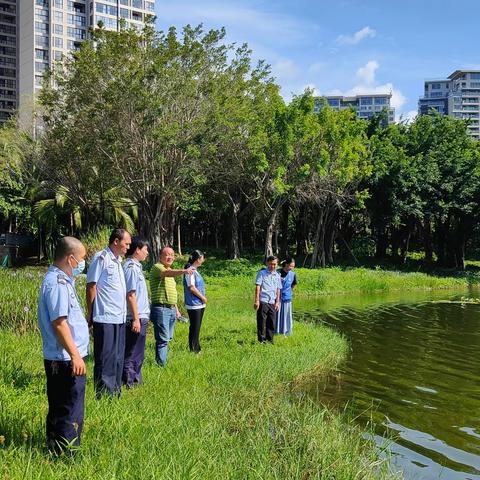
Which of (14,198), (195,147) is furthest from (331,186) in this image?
(14,198)

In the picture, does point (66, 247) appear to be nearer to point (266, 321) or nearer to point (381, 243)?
point (266, 321)

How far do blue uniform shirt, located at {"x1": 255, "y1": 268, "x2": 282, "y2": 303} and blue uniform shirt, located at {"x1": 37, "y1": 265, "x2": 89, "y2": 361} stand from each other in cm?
640

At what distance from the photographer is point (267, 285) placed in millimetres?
11062

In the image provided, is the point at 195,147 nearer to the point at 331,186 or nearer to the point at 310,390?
the point at 331,186

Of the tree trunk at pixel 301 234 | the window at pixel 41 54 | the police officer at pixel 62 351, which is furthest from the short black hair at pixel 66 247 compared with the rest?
the window at pixel 41 54

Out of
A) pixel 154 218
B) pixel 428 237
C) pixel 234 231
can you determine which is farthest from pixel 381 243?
pixel 154 218

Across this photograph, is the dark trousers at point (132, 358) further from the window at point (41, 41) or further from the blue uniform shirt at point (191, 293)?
the window at point (41, 41)

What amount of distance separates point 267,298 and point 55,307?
22.2 ft

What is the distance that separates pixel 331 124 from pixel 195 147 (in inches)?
357

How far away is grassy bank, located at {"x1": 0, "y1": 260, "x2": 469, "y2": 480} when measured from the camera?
4469 millimetres

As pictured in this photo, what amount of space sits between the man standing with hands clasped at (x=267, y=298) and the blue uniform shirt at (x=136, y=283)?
3.66 metres

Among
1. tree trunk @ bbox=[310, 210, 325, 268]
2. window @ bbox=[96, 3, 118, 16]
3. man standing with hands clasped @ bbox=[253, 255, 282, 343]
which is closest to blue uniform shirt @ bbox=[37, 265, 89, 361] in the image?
man standing with hands clasped @ bbox=[253, 255, 282, 343]

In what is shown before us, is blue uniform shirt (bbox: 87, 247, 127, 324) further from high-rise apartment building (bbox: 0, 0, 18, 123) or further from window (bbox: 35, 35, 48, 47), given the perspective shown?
high-rise apartment building (bbox: 0, 0, 18, 123)

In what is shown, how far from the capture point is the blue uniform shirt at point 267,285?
434 inches
